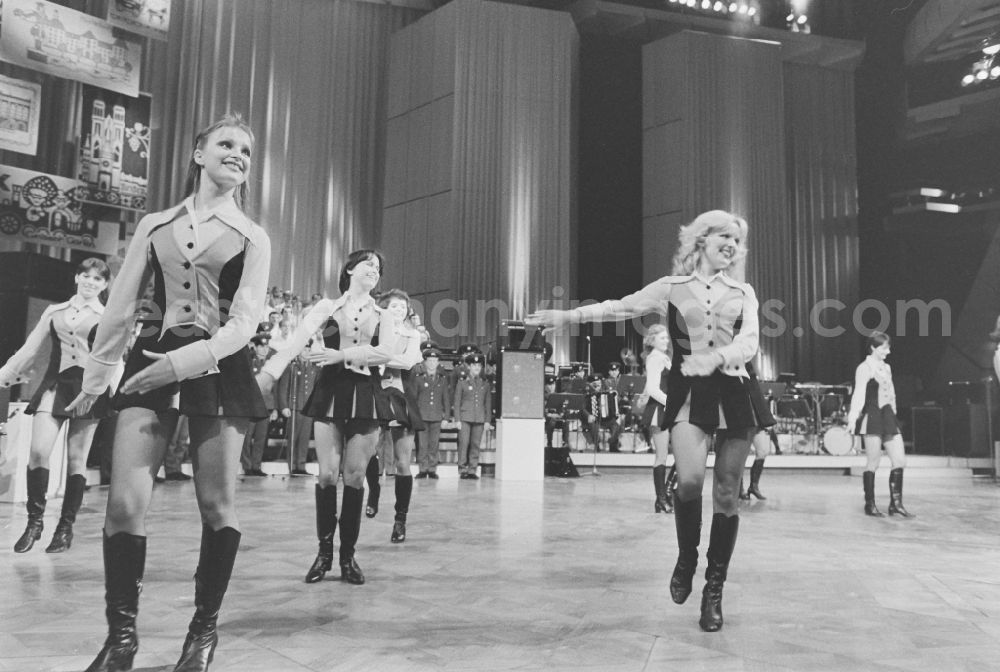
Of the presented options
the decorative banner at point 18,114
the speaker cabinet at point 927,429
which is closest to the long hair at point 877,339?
the speaker cabinet at point 927,429

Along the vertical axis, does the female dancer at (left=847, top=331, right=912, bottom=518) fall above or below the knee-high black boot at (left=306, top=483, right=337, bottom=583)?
above

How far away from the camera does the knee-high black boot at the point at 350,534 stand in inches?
154

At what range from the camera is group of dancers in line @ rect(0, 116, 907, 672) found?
2354mm

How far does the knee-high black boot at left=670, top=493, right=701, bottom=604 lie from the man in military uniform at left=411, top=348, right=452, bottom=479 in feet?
26.3

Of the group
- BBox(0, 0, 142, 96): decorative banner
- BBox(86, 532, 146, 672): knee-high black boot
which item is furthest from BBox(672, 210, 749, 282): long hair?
BBox(0, 0, 142, 96): decorative banner

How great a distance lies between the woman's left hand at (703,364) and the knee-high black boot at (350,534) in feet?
5.63

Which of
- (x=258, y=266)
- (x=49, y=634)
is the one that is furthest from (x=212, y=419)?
(x=49, y=634)

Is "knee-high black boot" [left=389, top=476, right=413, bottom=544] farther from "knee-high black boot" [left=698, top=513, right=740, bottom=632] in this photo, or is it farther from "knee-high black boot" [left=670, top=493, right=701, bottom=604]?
"knee-high black boot" [left=698, top=513, right=740, bottom=632]

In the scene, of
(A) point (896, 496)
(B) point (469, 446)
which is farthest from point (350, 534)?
(B) point (469, 446)

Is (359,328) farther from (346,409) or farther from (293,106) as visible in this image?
(293,106)

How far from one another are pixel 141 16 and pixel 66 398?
953 cm

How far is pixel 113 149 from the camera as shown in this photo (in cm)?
1206

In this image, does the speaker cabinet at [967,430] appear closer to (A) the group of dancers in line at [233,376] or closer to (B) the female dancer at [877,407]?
(B) the female dancer at [877,407]

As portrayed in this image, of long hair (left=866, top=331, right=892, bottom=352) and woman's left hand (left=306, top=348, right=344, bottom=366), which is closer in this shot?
woman's left hand (left=306, top=348, right=344, bottom=366)
